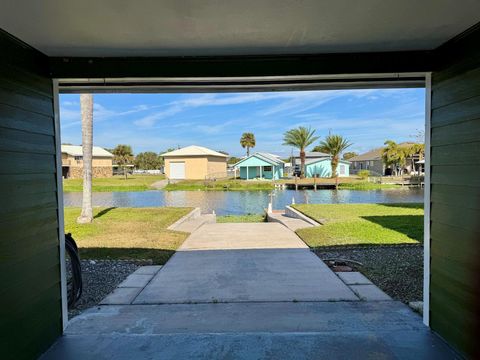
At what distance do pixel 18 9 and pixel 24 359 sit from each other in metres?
2.30

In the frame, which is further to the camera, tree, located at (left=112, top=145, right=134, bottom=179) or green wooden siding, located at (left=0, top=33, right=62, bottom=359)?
tree, located at (left=112, top=145, right=134, bottom=179)

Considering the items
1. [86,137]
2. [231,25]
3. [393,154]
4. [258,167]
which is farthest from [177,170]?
[231,25]

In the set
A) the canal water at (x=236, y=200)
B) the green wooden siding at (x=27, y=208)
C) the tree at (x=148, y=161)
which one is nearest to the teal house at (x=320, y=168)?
the canal water at (x=236, y=200)

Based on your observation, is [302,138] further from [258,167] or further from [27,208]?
[27,208]

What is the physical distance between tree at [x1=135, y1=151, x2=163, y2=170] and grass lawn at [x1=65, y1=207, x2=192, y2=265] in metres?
50.4

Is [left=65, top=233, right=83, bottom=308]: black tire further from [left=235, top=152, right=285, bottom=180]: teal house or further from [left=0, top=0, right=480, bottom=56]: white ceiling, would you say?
[left=235, top=152, right=285, bottom=180]: teal house

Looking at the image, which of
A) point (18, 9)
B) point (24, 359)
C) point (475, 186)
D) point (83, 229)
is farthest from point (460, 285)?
point (83, 229)

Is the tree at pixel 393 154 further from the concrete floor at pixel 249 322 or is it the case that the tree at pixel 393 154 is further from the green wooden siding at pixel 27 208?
the green wooden siding at pixel 27 208

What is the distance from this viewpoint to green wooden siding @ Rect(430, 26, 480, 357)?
2.39 meters

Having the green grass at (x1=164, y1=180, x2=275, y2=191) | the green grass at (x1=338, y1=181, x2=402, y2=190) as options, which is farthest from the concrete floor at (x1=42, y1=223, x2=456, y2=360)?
the green grass at (x1=338, y1=181, x2=402, y2=190)

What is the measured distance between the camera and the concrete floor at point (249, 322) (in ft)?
9.04

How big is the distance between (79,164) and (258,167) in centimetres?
2358

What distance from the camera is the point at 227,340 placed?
295 cm

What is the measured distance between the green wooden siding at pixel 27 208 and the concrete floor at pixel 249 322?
0.41 meters
